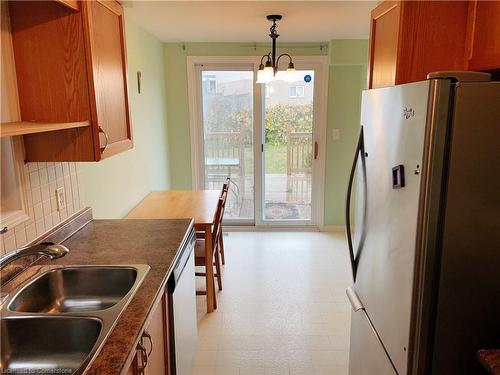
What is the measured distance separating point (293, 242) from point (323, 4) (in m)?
2.62

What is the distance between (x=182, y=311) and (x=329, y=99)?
3.31m

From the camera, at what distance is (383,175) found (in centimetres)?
149

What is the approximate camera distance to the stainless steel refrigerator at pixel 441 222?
3.74 feet

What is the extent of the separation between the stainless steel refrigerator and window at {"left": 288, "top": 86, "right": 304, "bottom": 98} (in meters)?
3.24

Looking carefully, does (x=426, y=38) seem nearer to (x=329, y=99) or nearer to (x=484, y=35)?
(x=484, y=35)

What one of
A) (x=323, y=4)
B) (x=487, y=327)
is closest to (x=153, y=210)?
(x=323, y=4)

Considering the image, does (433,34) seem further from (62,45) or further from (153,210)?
(153,210)

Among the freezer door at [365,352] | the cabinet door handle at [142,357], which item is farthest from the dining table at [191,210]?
the cabinet door handle at [142,357]

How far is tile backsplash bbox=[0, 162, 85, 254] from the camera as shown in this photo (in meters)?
1.54

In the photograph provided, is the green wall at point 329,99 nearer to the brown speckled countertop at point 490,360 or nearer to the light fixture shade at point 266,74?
the light fixture shade at point 266,74

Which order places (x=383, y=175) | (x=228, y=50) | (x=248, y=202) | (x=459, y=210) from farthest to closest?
(x=248, y=202)
(x=228, y=50)
(x=383, y=175)
(x=459, y=210)

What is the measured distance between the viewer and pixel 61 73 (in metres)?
1.57

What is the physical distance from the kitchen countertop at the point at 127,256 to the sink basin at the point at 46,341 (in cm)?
14

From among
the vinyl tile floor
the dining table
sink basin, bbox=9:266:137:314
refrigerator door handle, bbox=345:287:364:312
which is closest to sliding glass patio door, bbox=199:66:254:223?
the vinyl tile floor
